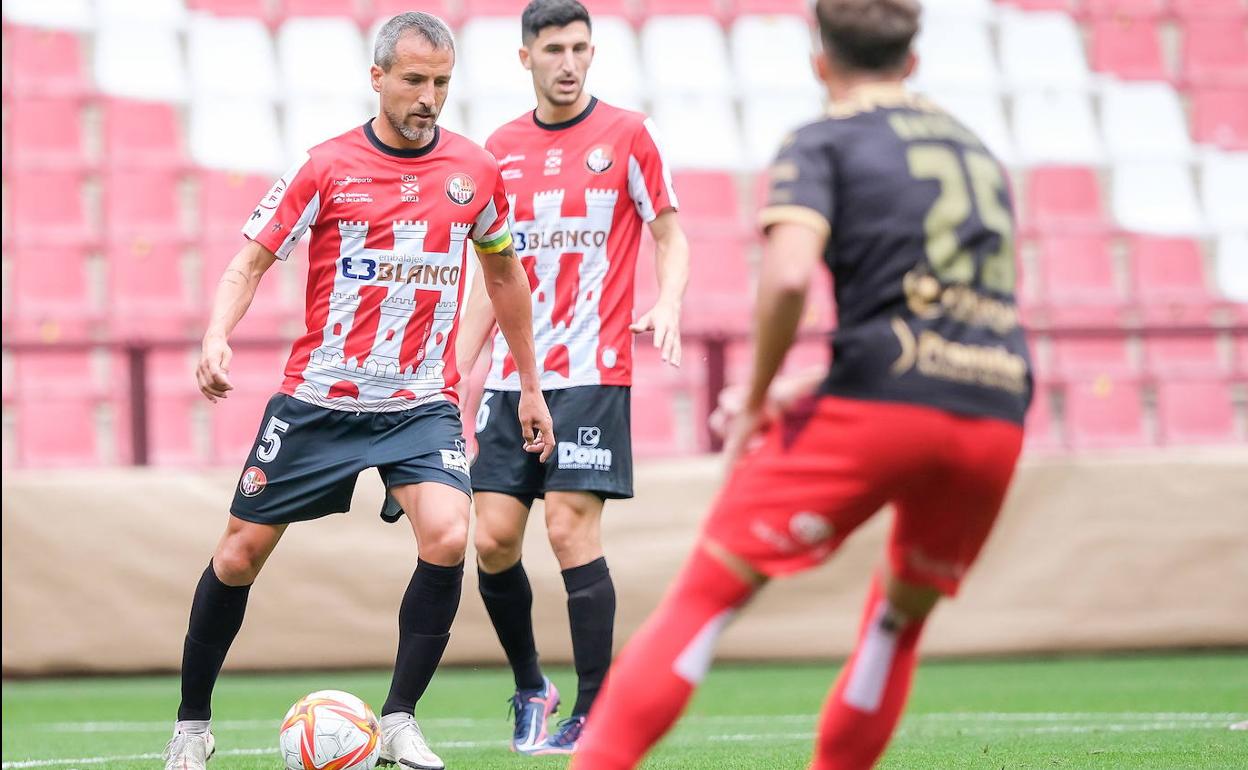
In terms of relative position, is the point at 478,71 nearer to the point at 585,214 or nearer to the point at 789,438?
the point at 585,214

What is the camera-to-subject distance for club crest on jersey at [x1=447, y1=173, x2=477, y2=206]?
15.6 ft

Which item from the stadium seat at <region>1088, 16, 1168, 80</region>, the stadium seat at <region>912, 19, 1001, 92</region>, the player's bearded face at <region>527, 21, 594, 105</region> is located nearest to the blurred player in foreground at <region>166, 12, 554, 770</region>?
the player's bearded face at <region>527, 21, 594, 105</region>

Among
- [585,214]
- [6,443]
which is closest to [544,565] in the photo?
[585,214]

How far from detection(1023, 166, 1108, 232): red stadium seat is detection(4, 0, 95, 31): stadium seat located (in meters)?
7.43

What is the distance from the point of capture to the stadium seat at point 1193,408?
11023 millimetres

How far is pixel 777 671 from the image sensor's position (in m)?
8.51

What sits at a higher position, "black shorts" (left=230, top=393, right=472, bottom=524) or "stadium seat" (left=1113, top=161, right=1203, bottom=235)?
"stadium seat" (left=1113, top=161, right=1203, bottom=235)

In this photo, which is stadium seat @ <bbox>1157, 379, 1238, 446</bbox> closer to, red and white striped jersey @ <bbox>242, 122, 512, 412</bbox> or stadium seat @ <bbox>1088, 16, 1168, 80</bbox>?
stadium seat @ <bbox>1088, 16, 1168, 80</bbox>

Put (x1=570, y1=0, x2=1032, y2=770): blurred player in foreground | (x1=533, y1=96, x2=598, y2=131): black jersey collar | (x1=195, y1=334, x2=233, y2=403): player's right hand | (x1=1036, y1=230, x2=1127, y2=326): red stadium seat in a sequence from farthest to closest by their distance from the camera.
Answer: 1. (x1=1036, y1=230, x2=1127, y2=326): red stadium seat
2. (x1=533, y1=96, x2=598, y2=131): black jersey collar
3. (x1=195, y1=334, x2=233, y2=403): player's right hand
4. (x1=570, y1=0, x2=1032, y2=770): blurred player in foreground

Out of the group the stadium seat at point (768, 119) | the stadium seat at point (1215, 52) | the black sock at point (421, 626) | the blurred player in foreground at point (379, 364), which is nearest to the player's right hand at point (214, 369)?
the blurred player in foreground at point (379, 364)

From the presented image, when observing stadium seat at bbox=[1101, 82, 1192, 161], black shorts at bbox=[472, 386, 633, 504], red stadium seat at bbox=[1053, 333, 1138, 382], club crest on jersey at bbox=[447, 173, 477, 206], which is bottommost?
red stadium seat at bbox=[1053, 333, 1138, 382]

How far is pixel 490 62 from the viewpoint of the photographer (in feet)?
40.9

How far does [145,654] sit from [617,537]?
2542 millimetres

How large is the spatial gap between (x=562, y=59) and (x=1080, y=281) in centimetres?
738
